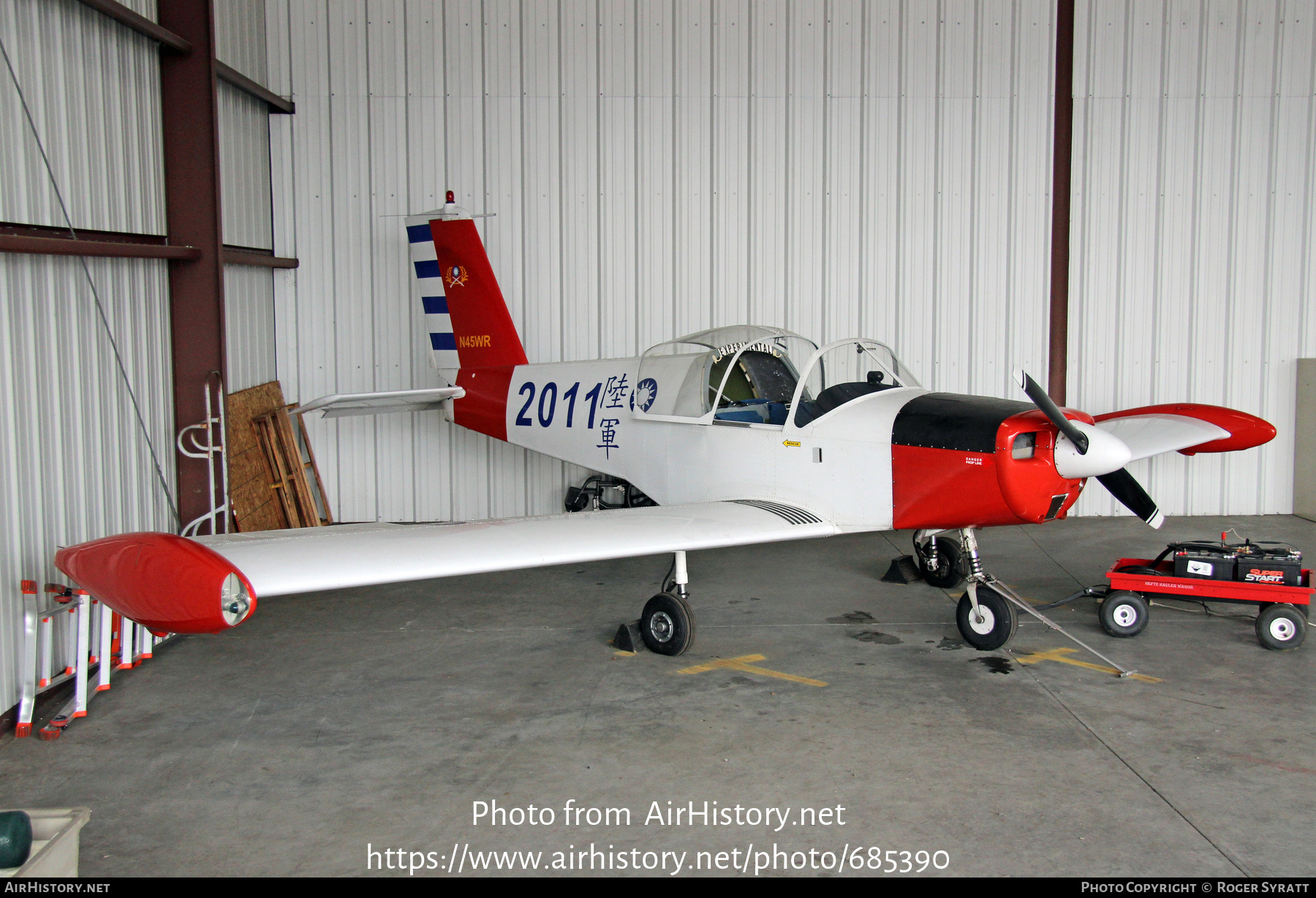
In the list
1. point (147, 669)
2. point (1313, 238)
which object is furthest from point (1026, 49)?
point (147, 669)

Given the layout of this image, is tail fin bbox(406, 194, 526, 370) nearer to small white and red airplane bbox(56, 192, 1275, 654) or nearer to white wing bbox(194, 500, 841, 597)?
small white and red airplane bbox(56, 192, 1275, 654)

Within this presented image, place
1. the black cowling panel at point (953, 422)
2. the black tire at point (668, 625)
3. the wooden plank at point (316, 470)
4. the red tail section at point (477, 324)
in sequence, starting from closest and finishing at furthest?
the black cowling panel at point (953, 422) → the black tire at point (668, 625) → the red tail section at point (477, 324) → the wooden plank at point (316, 470)

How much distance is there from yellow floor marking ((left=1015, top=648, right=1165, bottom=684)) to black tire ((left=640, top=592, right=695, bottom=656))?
1.96 m

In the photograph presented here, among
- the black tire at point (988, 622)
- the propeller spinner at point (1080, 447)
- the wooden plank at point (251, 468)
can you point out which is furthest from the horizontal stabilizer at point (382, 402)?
the propeller spinner at point (1080, 447)

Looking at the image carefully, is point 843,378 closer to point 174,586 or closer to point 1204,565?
point 1204,565

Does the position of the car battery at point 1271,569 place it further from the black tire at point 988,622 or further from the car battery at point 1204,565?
the black tire at point 988,622

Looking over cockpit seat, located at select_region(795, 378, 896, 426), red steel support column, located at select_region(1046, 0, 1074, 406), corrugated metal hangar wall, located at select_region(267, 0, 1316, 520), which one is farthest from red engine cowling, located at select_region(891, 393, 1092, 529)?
red steel support column, located at select_region(1046, 0, 1074, 406)

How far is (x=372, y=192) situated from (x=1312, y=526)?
9.96m

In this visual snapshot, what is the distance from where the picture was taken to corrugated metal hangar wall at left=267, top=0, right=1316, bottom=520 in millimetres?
9977

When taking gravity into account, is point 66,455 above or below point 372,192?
below

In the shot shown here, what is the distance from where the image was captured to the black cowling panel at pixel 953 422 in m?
5.66

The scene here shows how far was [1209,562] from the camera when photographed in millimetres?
6074

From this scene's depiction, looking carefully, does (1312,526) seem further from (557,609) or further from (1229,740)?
(557,609)

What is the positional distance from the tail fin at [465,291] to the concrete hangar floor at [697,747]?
2776mm
